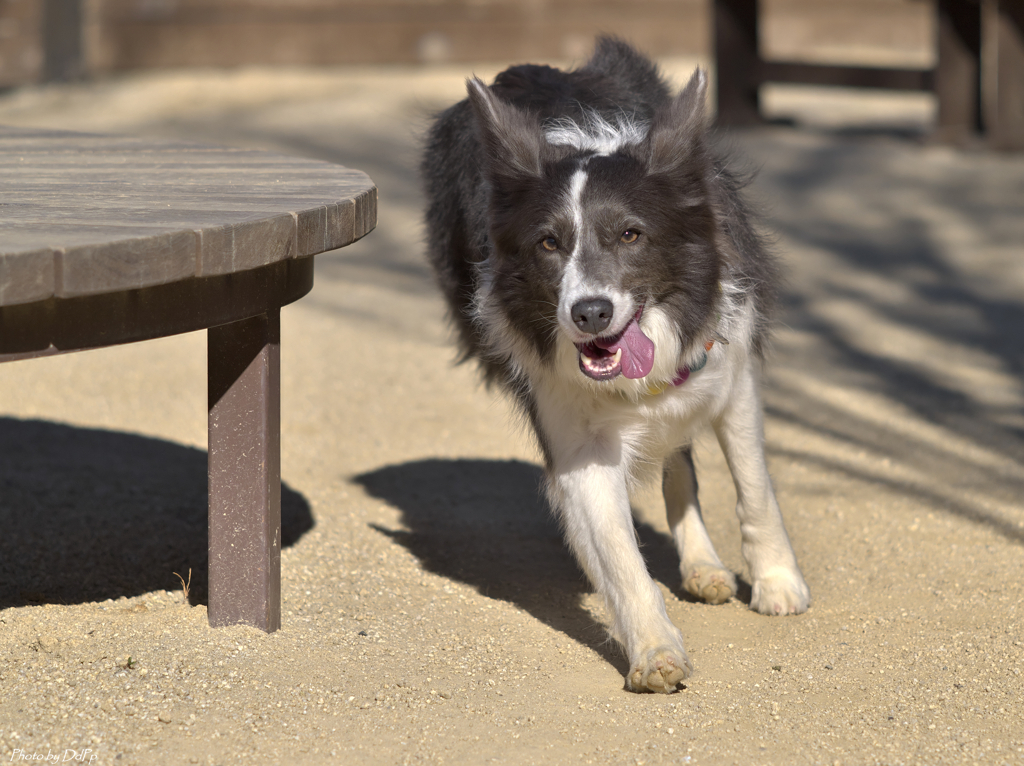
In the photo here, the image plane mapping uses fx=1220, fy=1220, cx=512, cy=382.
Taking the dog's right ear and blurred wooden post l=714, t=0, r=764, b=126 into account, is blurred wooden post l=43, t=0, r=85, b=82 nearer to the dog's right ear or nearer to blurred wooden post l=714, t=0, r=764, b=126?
blurred wooden post l=714, t=0, r=764, b=126

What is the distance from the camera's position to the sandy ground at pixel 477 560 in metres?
2.79

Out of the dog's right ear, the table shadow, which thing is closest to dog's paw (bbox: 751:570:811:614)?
the dog's right ear

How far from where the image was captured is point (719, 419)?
12.1ft

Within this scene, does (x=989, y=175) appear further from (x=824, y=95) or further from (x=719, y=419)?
(x=719, y=419)

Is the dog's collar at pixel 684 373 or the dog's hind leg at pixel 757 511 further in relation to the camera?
the dog's hind leg at pixel 757 511

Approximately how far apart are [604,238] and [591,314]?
0.86 feet

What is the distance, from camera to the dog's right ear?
3312 mm

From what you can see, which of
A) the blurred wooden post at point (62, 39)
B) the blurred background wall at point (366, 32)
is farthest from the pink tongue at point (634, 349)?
the blurred wooden post at point (62, 39)

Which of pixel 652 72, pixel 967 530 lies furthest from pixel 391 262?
pixel 967 530

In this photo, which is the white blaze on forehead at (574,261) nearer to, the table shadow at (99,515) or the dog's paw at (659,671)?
the dog's paw at (659,671)

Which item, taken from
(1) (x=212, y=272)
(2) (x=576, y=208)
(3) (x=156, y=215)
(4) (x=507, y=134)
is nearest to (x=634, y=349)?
(2) (x=576, y=208)

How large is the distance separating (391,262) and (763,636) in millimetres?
5624

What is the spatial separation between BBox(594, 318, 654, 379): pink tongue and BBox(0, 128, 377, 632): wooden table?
2.37 feet

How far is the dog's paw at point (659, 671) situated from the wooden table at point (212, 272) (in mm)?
980
